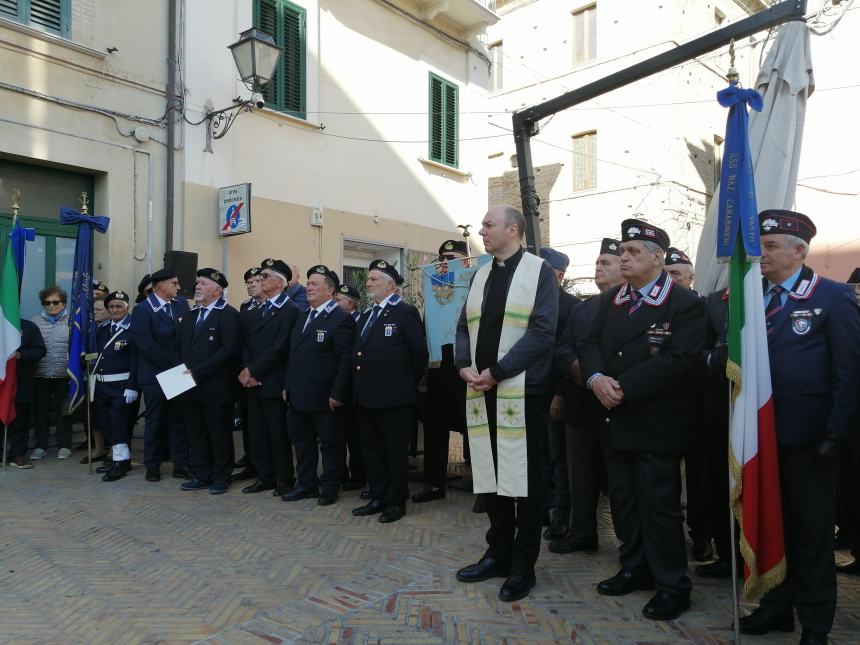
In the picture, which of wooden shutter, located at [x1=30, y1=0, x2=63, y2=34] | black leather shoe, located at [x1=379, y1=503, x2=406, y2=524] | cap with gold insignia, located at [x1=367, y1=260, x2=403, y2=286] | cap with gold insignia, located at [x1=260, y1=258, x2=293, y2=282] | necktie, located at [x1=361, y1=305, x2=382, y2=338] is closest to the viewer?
black leather shoe, located at [x1=379, y1=503, x2=406, y2=524]

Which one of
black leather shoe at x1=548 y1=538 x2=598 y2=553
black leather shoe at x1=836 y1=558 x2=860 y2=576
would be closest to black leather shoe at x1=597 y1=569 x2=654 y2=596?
black leather shoe at x1=548 y1=538 x2=598 y2=553

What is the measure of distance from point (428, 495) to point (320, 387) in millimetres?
1312

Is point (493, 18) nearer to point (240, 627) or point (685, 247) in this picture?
point (685, 247)

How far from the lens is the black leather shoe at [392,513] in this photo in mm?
5129

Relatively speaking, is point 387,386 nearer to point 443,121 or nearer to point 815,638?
point 815,638

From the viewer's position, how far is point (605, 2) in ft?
63.7

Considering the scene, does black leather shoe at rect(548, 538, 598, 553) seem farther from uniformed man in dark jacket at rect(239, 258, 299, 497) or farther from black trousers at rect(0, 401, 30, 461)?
black trousers at rect(0, 401, 30, 461)

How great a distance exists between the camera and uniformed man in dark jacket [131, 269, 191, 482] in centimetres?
657

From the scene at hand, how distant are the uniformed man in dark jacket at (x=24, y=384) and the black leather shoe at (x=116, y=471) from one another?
125 cm

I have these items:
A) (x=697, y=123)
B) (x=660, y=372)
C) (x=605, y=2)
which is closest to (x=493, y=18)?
(x=605, y=2)

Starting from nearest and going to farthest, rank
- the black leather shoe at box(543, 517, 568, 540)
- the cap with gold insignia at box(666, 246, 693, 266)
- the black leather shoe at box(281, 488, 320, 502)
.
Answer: the black leather shoe at box(543, 517, 568, 540), the cap with gold insignia at box(666, 246, 693, 266), the black leather shoe at box(281, 488, 320, 502)

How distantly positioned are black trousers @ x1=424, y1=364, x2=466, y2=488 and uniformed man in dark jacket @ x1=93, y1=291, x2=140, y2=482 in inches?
123

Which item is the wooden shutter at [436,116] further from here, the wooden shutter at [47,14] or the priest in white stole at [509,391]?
the priest in white stole at [509,391]

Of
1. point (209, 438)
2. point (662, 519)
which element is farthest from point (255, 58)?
point (662, 519)
